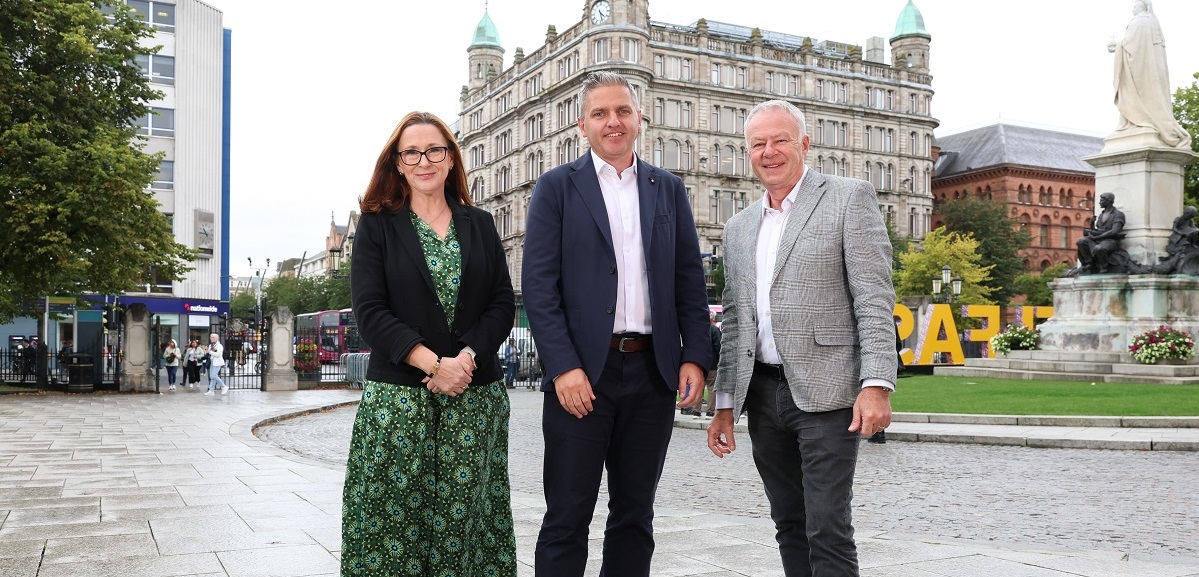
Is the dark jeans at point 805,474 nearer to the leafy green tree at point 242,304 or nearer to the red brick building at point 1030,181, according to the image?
the red brick building at point 1030,181

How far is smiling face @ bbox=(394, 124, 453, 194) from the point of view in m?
3.96

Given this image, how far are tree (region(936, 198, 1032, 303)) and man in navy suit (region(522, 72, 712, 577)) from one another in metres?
74.2

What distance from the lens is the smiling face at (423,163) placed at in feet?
13.0

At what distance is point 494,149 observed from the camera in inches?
3472

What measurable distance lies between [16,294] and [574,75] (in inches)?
1920

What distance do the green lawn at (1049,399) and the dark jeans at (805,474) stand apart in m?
12.1

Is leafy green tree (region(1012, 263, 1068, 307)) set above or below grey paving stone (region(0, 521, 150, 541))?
above

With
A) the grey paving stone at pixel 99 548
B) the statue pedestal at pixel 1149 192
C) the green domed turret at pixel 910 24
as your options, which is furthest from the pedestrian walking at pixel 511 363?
the green domed turret at pixel 910 24

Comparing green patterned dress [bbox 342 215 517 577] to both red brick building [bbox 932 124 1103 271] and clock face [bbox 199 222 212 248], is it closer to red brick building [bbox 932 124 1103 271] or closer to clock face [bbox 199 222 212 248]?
clock face [bbox 199 222 212 248]

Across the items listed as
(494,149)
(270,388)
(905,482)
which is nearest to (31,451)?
(905,482)

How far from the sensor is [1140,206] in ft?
70.0

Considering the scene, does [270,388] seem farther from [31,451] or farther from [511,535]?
[511,535]

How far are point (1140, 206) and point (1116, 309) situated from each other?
88.8 inches

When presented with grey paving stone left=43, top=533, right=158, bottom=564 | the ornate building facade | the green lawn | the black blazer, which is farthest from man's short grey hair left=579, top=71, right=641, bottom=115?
the ornate building facade
